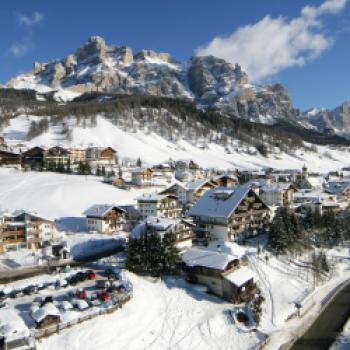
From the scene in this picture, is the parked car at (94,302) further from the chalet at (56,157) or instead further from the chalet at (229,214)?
the chalet at (56,157)

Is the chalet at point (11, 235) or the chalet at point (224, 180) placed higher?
the chalet at point (224, 180)

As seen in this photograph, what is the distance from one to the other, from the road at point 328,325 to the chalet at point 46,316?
17.6 m

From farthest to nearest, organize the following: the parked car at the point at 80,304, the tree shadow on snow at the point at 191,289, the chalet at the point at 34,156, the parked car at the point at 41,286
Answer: the chalet at the point at 34,156 → the tree shadow on snow at the point at 191,289 → the parked car at the point at 41,286 → the parked car at the point at 80,304

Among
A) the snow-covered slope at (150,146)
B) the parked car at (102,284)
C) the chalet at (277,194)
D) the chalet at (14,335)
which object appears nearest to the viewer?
the chalet at (14,335)

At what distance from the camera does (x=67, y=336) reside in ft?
76.9

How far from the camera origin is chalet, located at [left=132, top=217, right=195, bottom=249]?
39.8 metres

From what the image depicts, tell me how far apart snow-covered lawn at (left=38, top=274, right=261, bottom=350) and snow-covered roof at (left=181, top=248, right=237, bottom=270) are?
270 centimetres

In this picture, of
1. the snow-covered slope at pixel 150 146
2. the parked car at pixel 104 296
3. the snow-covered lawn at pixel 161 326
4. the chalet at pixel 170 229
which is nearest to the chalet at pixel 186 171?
the snow-covered slope at pixel 150 146

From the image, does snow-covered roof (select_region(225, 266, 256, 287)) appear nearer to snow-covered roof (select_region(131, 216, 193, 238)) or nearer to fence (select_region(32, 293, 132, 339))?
snow-covered roof (select_region(131, 216, 193, 238))

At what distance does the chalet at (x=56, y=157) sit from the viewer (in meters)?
89.7

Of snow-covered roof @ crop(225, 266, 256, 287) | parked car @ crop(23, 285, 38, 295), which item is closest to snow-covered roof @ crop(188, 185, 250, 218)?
snow-covered roof @ crop(225, 266, 256, 287)

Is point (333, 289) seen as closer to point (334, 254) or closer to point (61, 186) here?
point (334, 254)

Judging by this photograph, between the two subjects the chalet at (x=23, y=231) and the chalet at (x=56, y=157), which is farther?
the chalet at (x=56, y=157)

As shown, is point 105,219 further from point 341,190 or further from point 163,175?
point 341,190
